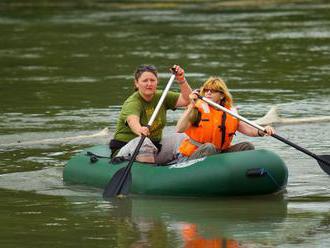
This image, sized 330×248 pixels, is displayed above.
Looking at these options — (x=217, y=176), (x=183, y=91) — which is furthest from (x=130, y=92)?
(x=217, y=176)

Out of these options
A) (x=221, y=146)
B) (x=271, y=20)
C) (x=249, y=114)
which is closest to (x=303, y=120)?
(x=249, y=114)

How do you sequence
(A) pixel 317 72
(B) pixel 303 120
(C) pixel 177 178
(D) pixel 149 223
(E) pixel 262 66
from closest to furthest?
(D) pixel 149 223 → (C) pixel 177 178 → (B) pixel 303 120 → (A) pixel 317 72 → (E) pixel 262 66

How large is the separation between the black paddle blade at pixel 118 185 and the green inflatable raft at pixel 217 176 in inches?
4.5

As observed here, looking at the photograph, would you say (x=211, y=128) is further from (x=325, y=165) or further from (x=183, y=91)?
(x=325, y=165)

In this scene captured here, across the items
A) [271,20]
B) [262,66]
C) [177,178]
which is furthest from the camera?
[271,20]

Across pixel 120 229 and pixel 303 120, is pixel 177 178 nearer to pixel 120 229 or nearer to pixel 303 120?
pixel 120 229

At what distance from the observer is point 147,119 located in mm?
12219

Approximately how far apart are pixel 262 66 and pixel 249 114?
6.98 metres

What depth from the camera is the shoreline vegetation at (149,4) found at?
43.2 meters

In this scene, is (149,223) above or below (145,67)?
below

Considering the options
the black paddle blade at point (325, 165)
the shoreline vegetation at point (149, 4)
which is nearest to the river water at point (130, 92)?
the black paddle blade at point (325, 165)

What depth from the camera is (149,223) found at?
34.6 feet

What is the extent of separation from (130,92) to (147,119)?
8.14m

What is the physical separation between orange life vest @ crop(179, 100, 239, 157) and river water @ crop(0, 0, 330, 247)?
59 centimetres
